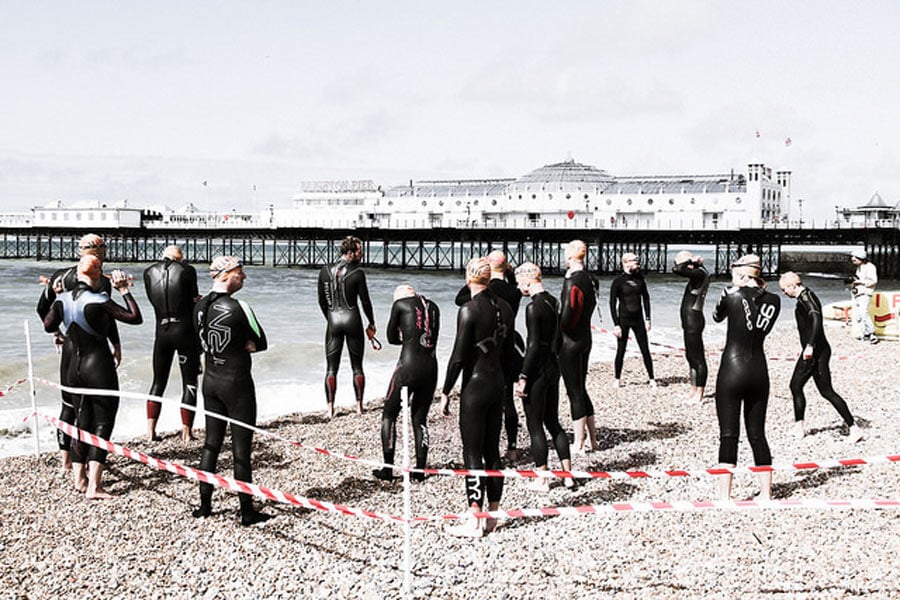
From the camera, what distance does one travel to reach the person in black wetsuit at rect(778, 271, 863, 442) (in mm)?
6801

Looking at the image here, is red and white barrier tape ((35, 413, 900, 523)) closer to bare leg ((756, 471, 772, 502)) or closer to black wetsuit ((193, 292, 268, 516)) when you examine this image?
black wetsuit ((193, 292, 268, 516))

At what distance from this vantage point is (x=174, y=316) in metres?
6.64

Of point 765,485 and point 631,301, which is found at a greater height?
point 631,301

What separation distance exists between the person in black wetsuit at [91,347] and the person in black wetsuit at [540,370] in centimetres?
275

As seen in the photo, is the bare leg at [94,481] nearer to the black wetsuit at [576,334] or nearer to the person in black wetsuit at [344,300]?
the person in black wetsuit at [344,300]

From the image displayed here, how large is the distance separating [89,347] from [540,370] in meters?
3.11

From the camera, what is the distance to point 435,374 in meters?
5.69

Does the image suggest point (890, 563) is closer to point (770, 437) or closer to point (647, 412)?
point (770, 437)

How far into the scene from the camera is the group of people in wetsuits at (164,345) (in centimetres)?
480

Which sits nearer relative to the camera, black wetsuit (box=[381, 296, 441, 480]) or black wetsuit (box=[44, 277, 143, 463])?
black wetsuit (box=[44, 277, 143, 463])

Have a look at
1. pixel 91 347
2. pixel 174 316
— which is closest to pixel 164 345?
pixel 174 316

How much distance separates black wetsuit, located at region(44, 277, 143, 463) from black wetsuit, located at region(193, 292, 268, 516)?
0.91 meters

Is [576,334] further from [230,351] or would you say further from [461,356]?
[230,351]

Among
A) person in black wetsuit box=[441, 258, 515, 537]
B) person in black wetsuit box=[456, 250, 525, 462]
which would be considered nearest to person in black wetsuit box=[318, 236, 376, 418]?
person in black wetsuit box=[456, 250, 525, 462]
